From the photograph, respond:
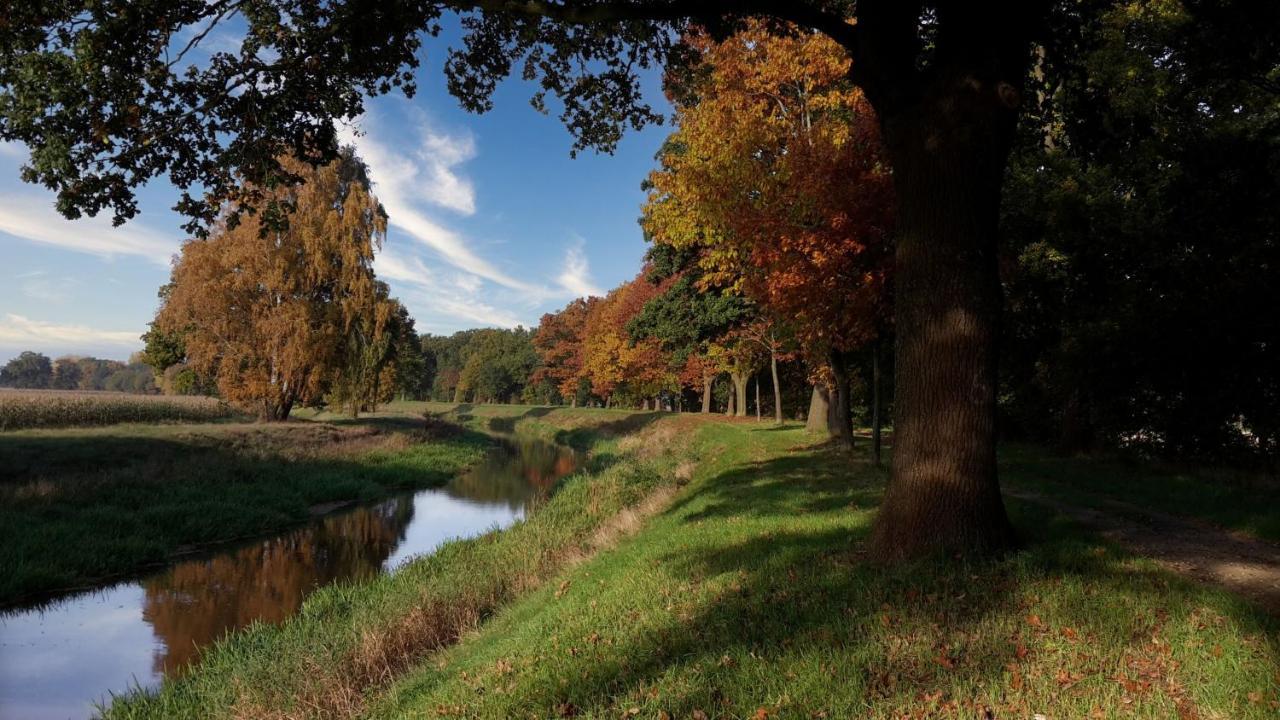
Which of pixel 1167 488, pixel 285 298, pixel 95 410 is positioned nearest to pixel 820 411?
pixel 1167 488

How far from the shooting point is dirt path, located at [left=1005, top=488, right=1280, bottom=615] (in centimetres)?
570

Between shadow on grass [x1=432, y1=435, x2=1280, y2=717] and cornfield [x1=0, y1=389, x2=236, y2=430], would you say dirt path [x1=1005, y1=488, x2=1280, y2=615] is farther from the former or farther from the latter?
cornfield [x1=0, y1=389, x2=236, y2=430]

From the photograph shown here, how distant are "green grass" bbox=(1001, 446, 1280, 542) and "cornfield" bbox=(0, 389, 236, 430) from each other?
99.3ft

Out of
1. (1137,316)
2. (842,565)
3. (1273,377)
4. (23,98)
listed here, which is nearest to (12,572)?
(23,98)

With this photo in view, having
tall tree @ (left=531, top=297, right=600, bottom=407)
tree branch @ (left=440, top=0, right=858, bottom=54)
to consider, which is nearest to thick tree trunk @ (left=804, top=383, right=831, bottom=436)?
tree branch @ (left=440, top=0, right=858, bottom=54)

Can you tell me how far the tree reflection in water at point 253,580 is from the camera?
10.1 metres

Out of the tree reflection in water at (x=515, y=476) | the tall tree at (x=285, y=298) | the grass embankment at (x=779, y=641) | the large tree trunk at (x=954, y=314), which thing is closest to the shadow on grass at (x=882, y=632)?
the grass embankment at (x=779, y=641)

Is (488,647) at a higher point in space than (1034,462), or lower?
lower

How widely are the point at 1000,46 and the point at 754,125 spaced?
40.9 ft

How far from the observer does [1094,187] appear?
48.8 ft

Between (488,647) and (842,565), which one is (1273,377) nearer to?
(842,565)

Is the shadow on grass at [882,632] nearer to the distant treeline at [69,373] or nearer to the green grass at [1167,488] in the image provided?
the green grass at [1167,488]

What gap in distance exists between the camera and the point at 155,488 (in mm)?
16484

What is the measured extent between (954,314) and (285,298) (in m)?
28.2
